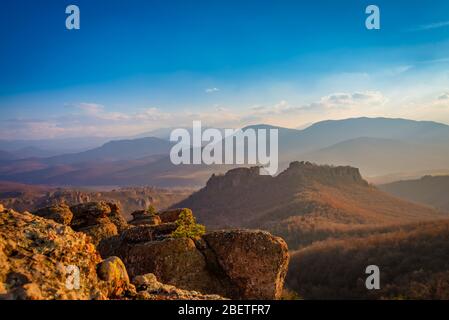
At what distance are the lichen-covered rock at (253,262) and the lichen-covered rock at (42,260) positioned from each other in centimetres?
986

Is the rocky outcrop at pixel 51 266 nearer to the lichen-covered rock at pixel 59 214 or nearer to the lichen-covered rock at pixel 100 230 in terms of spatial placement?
the lichen-covered rock at pixel 100 230

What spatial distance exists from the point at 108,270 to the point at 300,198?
103126 millimetres

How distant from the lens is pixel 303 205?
101 metres

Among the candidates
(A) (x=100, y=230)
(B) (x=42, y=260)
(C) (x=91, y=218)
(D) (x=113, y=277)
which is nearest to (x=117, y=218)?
(C) (x=91, y=218)

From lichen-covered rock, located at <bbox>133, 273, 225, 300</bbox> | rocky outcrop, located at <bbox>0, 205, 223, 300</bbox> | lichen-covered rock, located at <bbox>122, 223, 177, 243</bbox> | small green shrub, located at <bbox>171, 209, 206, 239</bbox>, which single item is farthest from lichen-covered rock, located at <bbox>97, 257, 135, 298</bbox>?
lichen-covered rock, located at <bbox>122, 223, 177, 243</bbox>

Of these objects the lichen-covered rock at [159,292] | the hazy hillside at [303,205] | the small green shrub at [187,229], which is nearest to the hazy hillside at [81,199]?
the hazy hillside at [303,205]

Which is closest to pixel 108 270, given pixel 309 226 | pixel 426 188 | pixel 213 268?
pixel 213 268

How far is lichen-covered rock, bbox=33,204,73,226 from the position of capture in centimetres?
2800

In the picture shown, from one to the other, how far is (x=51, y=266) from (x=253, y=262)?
11.8 metres

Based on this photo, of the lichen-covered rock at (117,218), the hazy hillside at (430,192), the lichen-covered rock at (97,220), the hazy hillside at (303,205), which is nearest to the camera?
the lichen-covered rock at (97,220)

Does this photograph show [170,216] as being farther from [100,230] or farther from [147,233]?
[147,233]

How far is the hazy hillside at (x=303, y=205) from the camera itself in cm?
8150

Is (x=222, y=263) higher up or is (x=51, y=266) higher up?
(x=51, y=266)

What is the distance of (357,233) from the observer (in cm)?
7094
